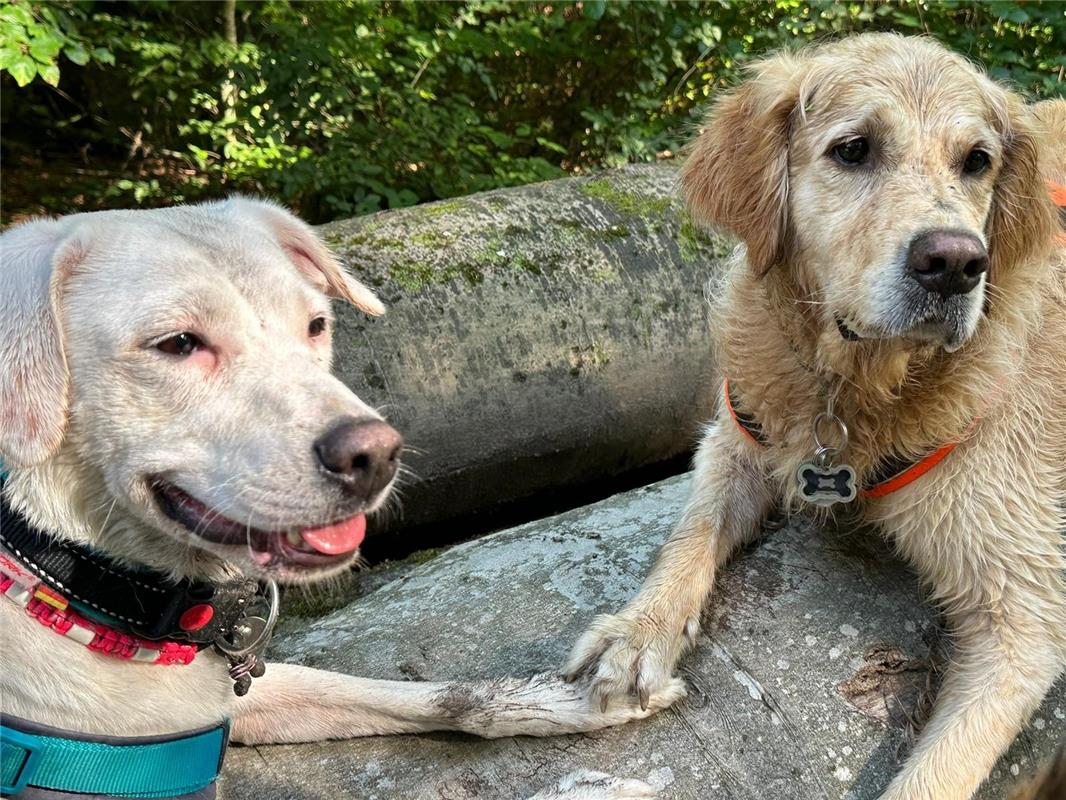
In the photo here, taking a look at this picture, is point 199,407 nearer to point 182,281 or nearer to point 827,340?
point 182,281

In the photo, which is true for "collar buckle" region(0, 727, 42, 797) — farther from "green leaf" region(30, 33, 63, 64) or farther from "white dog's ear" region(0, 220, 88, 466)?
"green leaf" region(30, 33, 63, 64)

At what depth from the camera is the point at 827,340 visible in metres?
2.68

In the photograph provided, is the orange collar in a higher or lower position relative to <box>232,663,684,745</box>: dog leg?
higher

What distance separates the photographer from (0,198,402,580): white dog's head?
1.73 m

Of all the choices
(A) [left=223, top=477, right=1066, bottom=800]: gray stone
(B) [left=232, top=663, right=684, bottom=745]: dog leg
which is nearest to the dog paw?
(A) [left=223, top=477, right=1066, bottom=800]: gray stone

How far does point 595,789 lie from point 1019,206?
2.05 metres

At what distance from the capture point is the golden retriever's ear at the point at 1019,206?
105 inches

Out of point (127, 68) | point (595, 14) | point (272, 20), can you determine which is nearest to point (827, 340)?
point (595, 14)

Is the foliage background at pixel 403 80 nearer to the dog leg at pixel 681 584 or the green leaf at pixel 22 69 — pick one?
the green leaf at pixel 22 69

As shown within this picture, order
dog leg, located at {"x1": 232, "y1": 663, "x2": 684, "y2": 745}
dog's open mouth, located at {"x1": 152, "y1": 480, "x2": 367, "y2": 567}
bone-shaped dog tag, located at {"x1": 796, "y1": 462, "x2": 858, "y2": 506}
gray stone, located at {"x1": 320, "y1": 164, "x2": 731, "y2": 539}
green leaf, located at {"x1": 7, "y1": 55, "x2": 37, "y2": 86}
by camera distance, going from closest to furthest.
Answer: dog's open mouth, located at {"x1": 152, "y1": 480, "x2": 367, "y2": 567} → dog leg, located at {"x1": 232, "y1": 663, "x2": 684, "y2": 745} → bone-shaped dog tag, located at {"x1": 796, "y1": 462, "x2": 858, "y2": 506} → gray stone, located at {"x1": 320, "y1": 164, "x2": 731, "y2": 539} → green leaf, located at {"x1": 7, "y1": 55, "x2": 37, "y2": 86}

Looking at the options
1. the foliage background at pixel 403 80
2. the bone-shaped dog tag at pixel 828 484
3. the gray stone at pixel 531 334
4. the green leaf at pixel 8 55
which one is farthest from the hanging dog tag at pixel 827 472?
the green leaf at pixel 8 55

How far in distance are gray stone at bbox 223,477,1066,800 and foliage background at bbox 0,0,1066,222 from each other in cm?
277

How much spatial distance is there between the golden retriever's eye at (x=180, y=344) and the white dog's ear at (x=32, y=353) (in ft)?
0.60

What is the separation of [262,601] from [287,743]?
1.20ft
